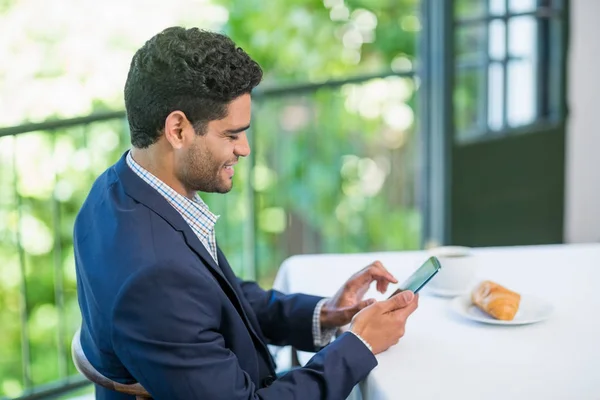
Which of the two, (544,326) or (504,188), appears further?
(504,188)

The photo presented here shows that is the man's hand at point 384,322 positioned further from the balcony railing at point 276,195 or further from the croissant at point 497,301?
the balcony railing at point 276,195

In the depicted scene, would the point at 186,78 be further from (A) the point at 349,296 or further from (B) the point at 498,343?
(B) the point at 498,343

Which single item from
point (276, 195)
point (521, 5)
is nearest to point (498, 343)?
point (521, 5)

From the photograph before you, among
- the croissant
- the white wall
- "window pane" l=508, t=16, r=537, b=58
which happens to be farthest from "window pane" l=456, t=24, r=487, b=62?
the croissant

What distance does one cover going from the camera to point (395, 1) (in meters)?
5.22

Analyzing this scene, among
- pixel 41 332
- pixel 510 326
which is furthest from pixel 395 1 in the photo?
pixel 510 326

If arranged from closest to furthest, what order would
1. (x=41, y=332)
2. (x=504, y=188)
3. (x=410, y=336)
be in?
(x=410, y=336) < (x=504, y=188) < (x=41, y=332)

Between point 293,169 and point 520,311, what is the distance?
2929mm

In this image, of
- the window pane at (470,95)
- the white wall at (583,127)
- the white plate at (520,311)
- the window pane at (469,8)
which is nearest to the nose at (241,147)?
the white plate at (520,311)

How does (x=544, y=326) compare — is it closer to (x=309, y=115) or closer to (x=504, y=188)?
(x=504, y=188)

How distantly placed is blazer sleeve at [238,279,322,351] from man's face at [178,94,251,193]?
35 centimetres

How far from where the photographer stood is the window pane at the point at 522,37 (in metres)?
3.85

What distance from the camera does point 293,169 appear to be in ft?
14.6

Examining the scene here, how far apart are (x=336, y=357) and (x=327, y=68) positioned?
13.3ft
